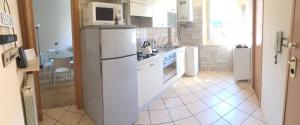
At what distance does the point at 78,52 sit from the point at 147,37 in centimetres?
157

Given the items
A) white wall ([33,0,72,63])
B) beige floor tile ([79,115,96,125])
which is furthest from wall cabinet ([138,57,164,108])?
white wall ([33,0,72,63])

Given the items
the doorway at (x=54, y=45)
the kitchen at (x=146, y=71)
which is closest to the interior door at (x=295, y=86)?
the kitchen at (x=146, y=71)

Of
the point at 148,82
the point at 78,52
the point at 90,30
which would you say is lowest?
the point at 148,82

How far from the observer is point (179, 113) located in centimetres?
321

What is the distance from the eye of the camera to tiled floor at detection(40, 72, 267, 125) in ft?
9.71

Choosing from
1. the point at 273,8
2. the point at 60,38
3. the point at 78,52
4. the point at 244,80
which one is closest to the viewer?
the point at 273,8

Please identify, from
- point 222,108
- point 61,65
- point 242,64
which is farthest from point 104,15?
point 242,64

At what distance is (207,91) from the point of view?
4215 mm

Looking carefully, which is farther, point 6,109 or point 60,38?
point 60,38

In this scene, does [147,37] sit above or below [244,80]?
above

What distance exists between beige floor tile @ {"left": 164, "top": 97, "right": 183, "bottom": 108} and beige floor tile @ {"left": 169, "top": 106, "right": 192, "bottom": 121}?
136 millimetres

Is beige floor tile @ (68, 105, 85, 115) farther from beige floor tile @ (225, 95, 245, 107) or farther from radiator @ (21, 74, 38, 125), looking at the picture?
→ beige floor tile @ (225, 95, 245, 107)

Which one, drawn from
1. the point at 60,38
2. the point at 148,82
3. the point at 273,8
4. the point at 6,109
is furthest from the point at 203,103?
the point at 60,38

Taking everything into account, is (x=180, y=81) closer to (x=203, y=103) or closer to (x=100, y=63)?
(x=203, y=103)
